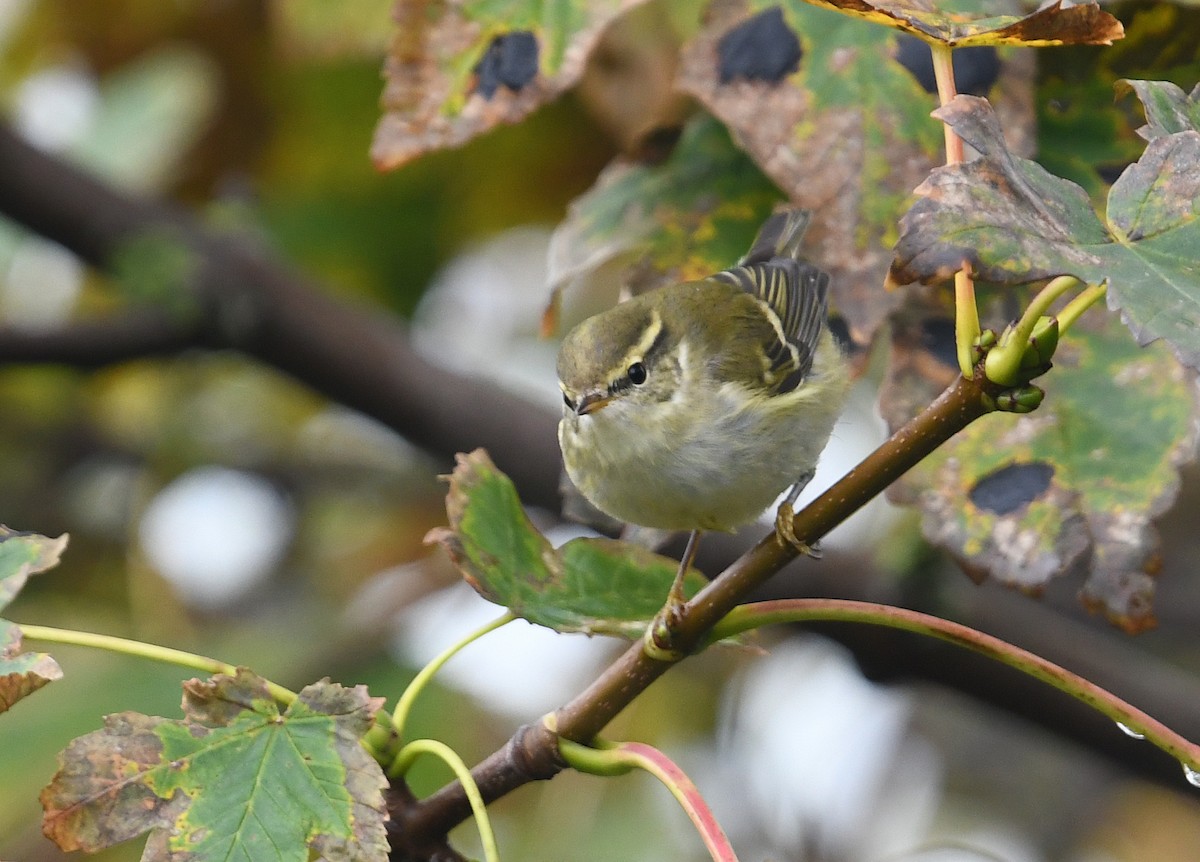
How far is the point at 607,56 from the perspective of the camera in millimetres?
2746

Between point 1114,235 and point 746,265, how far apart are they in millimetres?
1723

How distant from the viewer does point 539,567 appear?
66.2 inches

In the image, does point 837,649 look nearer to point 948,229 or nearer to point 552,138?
point 552,138

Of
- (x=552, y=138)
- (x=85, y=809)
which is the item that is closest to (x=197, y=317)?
(x=552, y=138)

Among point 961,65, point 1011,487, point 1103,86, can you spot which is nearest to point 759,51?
point 961,65

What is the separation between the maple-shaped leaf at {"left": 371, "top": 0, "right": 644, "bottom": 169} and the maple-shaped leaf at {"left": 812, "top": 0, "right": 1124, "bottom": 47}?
0.50 metres

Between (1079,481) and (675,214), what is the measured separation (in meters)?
0.72

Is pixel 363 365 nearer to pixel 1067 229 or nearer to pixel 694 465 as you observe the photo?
pixel 694 465

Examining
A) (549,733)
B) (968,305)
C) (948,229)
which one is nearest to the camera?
(948,229)

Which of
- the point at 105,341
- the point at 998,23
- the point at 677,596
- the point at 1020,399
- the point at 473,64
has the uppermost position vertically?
the point at 998,23

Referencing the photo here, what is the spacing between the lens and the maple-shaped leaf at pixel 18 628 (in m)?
1.26

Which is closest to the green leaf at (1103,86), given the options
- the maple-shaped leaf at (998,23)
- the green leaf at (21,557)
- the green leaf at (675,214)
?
the green leaf at (675,214)

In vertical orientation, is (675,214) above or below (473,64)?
below

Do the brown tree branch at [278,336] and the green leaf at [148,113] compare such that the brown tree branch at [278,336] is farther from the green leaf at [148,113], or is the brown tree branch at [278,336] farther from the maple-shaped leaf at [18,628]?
the maple-shaped leaf at [18,628]
